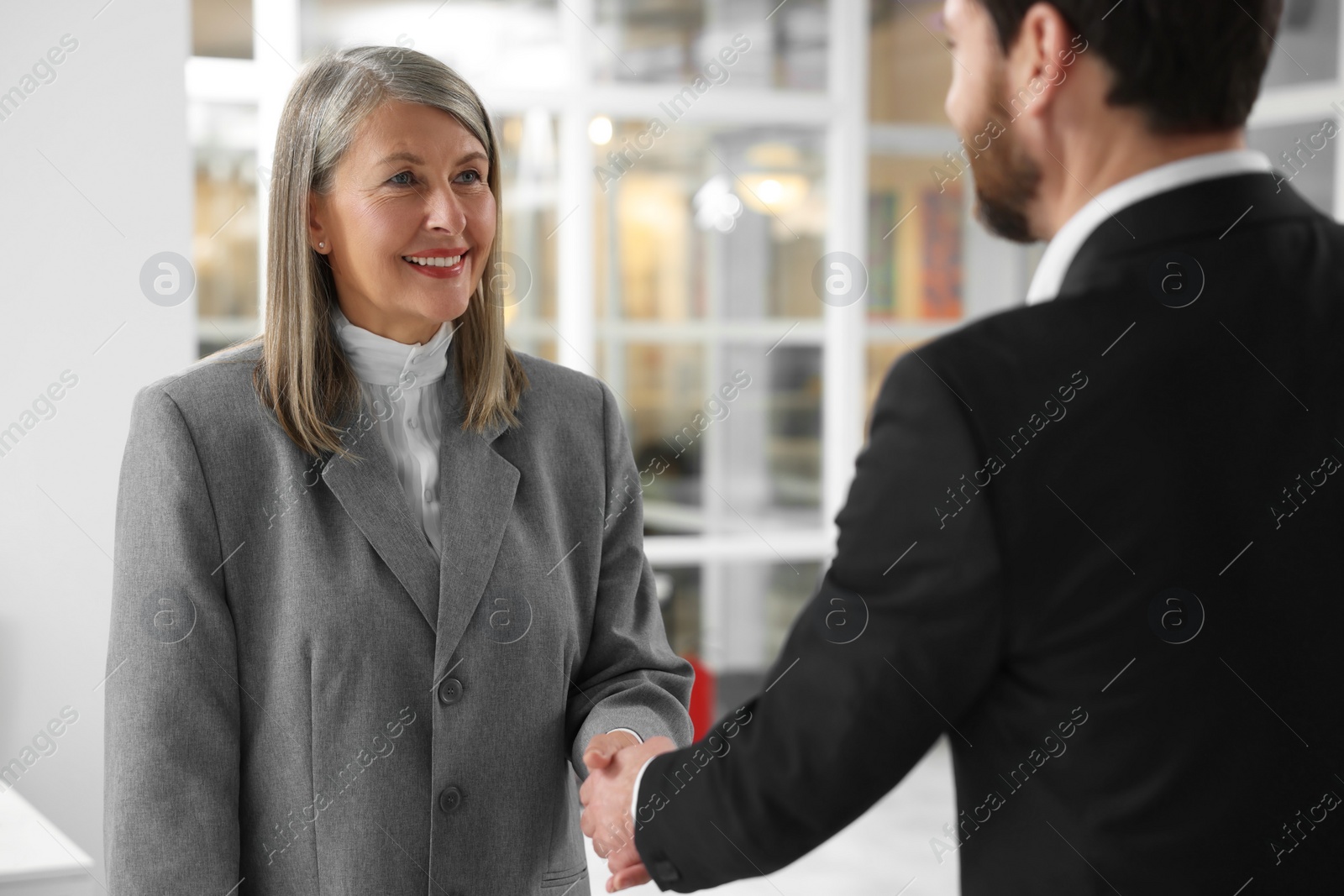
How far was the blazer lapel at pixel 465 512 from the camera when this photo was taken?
1.49 metres

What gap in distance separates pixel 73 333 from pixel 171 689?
1533 millimetres

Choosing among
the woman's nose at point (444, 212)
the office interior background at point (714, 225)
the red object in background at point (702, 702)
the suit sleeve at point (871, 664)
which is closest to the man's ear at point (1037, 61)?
the suit sleeve at point (871, 664)

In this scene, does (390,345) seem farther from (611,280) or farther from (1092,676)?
(611,280)

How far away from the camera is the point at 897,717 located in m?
1.06

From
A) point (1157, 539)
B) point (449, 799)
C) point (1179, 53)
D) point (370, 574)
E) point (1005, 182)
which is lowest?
point (449, 799)

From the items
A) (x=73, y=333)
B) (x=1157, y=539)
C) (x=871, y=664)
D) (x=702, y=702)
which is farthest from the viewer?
(x=702, y=702)

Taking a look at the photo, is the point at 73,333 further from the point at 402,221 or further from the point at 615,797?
the point at 615,797

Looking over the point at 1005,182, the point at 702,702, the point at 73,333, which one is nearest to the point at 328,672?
the point at 1005,182

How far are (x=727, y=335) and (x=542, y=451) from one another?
10.9 ft

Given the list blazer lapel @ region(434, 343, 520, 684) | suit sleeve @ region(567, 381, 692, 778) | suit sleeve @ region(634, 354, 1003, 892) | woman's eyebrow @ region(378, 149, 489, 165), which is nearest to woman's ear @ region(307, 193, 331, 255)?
woman's eyebrow @ region(378, 149, 489, 165)

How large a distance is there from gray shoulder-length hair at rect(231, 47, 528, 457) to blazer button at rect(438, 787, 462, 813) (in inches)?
17.1

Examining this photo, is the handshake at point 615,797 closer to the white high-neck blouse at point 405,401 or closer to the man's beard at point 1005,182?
the white high-neck blouse at point 405,401

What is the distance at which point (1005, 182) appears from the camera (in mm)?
1048

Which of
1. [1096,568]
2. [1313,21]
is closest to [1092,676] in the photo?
[1096,568]
